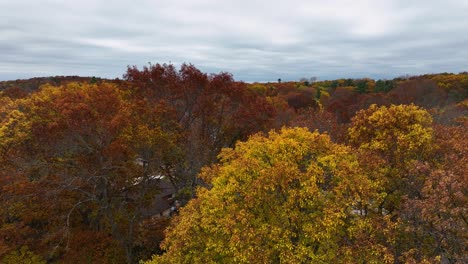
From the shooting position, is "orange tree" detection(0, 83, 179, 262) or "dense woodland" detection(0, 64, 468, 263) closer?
"dense woodland" detection(0, 64, 468, 263)

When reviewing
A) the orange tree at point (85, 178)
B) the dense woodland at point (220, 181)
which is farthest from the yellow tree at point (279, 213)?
the orange tree at point (85, 178)

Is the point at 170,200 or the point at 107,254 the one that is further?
the point at 170,200

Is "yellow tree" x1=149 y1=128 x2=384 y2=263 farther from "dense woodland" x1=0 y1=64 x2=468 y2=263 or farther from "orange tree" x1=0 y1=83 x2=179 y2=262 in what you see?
"orange tree" x1=0 y1=83 x2=179 y2=262

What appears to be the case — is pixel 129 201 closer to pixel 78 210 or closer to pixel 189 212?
pixel 78 210

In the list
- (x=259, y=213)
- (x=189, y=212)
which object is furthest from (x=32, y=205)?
(x=259, y=213)

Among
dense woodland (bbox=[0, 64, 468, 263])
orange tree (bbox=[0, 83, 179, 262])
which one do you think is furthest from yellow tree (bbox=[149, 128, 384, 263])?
orange tree (bbox=[0, 83, 179, 262])

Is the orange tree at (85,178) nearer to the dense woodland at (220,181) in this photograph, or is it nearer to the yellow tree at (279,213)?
the dense woodland at (220,181)

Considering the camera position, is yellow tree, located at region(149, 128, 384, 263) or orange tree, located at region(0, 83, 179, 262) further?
orange tree, located at region(0, 83, 179, 262)
